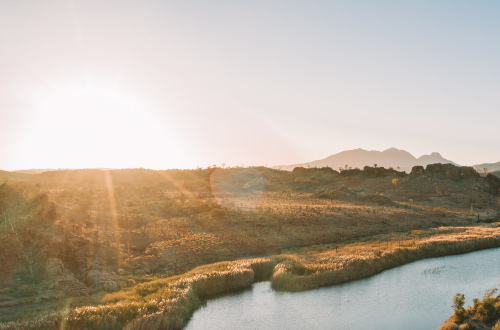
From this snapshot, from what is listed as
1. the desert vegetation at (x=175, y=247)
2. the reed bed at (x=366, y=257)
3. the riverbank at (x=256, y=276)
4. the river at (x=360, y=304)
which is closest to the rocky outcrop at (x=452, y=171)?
the desert vegetation at (x=175, y=247)

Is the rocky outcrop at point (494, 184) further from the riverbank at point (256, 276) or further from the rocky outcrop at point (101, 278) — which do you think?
the rocky outcrop at point (101, 278)

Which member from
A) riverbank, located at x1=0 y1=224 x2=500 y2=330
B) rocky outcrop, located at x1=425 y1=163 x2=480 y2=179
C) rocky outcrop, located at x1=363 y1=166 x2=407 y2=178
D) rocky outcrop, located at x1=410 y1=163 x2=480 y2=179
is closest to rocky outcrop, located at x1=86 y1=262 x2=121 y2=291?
riverbank, located at x1=0 y1=224 x2=500 y2=330

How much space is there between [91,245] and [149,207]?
68.5 feet

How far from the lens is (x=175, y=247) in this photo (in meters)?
40.6

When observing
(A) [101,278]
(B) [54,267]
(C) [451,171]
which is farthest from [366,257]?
(C) [451,171]

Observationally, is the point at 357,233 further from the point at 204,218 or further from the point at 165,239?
the point at 165,239

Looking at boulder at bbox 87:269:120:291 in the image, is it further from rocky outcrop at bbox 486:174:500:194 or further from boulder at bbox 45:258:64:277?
rocky outcrop at bbox 486:174:500:194

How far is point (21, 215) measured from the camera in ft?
121

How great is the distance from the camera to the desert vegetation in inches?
977

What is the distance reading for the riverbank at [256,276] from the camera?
2156cm

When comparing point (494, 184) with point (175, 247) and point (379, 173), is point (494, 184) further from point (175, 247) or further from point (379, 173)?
point (175, 247)

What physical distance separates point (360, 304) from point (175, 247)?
21517 mm

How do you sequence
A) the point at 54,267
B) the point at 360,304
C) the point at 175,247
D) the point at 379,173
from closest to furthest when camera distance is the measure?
1. the point at 360,304
2. the point at 54,267
3. the point at 175,247
4. the point at 379,173

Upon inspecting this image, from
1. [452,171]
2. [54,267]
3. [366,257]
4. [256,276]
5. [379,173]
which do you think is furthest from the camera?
[379,173]
